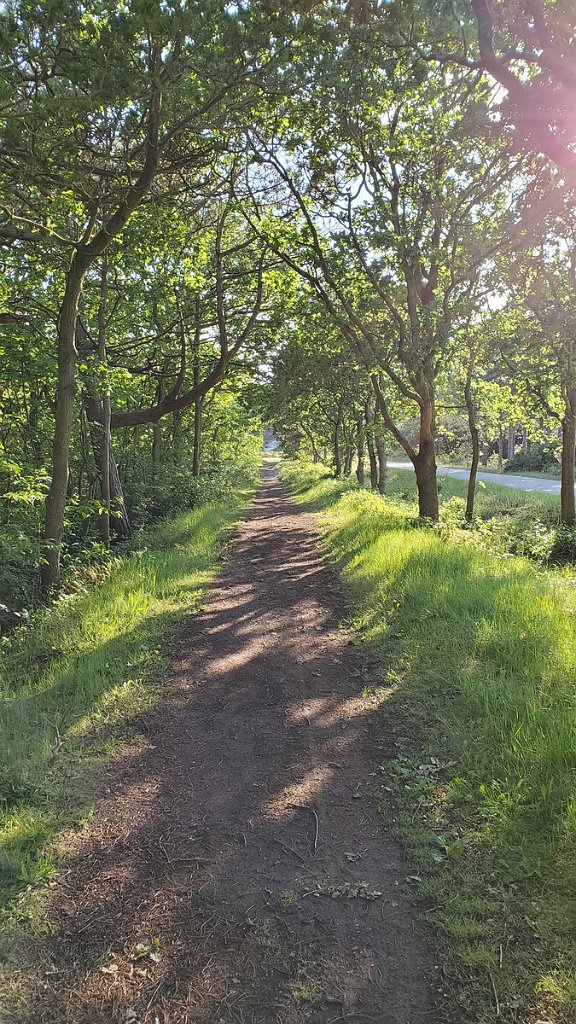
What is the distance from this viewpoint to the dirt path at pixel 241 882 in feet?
6.90

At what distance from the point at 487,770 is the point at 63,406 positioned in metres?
6.27

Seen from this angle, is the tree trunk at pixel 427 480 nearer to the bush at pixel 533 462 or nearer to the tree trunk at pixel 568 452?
the tree trunk at pixel 568 452

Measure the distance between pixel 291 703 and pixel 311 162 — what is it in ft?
29.4

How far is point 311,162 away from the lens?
30.4ft

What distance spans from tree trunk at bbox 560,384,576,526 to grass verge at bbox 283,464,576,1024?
6465 millimetres

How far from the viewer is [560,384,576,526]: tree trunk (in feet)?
38.5

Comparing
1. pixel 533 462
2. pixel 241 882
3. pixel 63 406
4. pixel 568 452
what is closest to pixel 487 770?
pixel 241 882

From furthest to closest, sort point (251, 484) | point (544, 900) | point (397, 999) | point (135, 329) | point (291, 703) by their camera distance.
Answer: point (251, 484), point (135, 329), point (291, 703), point (544, 900), point (397, 999)

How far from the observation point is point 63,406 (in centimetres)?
699

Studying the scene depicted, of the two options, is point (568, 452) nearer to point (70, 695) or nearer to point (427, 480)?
point (427, 480)

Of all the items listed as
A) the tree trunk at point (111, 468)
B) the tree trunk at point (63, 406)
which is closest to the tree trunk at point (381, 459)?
the tree trunk at point (111, 468)

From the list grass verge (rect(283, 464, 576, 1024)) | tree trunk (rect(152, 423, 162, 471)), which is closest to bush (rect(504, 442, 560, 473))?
tree trunk (rect(152, 423, 162, 471))

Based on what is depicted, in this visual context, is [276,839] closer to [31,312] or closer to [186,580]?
[186,580]

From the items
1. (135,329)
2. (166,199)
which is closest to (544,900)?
(166,199)
